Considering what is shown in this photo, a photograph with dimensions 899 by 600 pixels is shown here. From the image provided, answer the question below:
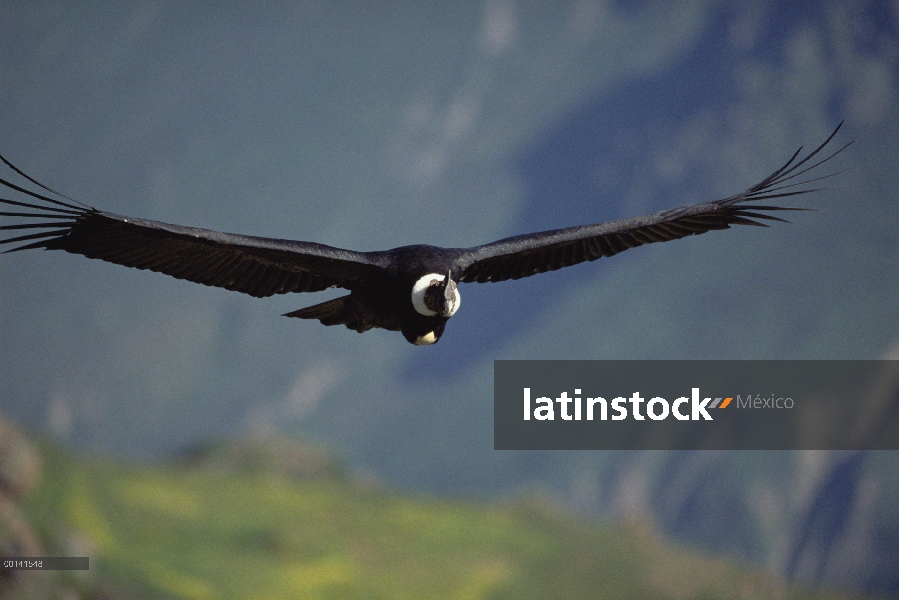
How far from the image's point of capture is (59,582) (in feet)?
33.7

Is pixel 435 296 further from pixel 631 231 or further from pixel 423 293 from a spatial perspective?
pixel 631 231

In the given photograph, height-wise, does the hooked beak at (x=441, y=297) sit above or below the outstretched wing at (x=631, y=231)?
below

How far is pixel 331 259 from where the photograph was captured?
602cm

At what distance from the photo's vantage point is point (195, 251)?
623cm

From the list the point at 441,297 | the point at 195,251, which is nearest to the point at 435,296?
the point at 441,297

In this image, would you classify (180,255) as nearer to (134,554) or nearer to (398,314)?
(398,314)

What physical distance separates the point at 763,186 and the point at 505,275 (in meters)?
1.76

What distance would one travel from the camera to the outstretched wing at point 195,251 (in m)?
5.80

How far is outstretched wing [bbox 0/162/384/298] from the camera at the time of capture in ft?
19.0

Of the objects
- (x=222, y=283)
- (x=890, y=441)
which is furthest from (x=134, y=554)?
(x=890, y=441)

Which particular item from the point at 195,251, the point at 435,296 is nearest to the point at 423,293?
the point at 435,296

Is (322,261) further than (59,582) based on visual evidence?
No

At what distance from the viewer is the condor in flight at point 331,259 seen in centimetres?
590

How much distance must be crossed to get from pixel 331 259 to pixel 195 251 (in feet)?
2.74
